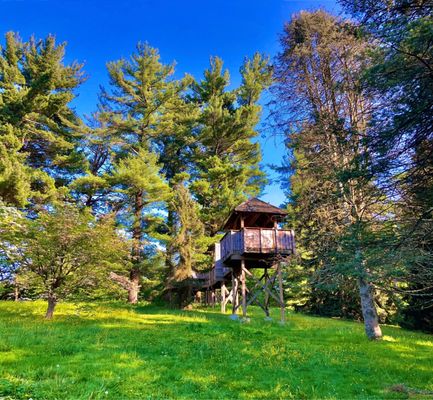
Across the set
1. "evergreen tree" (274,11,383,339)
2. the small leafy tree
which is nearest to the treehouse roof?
"evergreen tree" (274,11,383,339)

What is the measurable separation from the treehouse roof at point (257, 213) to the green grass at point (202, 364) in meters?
5.69

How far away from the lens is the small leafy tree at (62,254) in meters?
11.7

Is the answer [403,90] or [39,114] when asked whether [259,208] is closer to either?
[403,90]

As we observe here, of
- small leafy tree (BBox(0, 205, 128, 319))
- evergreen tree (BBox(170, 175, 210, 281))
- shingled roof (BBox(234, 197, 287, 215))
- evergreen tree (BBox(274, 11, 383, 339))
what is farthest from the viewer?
evergreen tree (BBox(170, 175, 210, 281))

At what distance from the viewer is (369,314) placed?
10461 millimetres

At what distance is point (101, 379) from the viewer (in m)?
5.11

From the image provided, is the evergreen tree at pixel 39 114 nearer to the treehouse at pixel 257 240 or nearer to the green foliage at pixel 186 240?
the green foliage at pixel 186 240

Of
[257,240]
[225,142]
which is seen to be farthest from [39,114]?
[257,240]

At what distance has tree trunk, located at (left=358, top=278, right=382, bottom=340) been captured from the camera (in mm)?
10227

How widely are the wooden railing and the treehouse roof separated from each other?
812 millimetres

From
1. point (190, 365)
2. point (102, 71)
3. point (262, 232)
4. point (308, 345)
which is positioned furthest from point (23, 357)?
point (102, 71)

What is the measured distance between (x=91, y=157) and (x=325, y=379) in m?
23.2

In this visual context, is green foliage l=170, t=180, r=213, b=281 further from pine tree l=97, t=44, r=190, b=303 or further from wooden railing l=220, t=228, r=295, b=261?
wooden railing l=220, t=228, r=295, b=261

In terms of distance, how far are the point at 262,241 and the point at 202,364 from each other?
8.36 m
